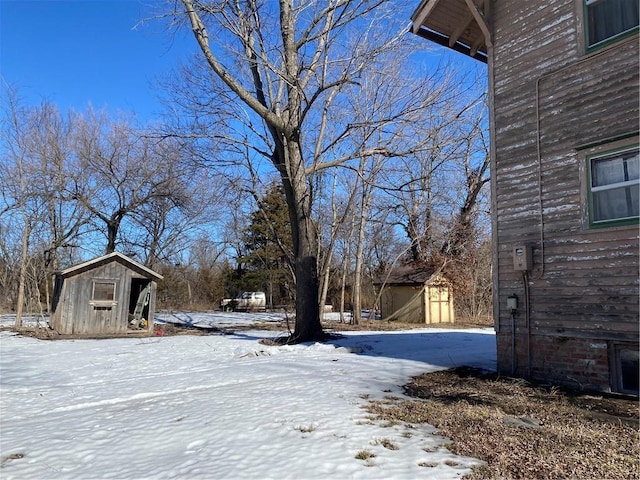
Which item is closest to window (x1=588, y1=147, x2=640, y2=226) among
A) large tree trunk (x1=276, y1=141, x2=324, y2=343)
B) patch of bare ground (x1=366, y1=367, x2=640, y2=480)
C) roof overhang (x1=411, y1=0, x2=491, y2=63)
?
patch of bare ground (x1=366, y1=367, x2=640, y2=480)

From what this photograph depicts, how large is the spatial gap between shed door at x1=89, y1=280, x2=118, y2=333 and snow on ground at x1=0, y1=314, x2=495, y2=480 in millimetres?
6237

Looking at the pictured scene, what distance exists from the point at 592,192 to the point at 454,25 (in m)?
4.83

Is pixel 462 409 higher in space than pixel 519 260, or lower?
lower

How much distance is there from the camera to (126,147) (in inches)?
1065

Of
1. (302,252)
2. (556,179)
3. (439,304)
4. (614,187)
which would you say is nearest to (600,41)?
(556,179)

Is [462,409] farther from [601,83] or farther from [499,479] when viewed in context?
[601,83]

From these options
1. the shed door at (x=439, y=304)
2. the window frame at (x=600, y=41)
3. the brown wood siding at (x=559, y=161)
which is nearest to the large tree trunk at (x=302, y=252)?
the brown wood siding at (x=559, y=161)

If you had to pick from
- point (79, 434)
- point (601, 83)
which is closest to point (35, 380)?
point (79, 434)

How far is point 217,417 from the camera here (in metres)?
5.55

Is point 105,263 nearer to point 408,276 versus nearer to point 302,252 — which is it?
point 302,252

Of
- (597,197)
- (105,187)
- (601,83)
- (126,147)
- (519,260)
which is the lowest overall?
(519,260)

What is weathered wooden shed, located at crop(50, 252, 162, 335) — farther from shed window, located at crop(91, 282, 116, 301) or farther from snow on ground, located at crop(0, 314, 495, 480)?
snow on ground, located at crop(0, 314, 495, 480)

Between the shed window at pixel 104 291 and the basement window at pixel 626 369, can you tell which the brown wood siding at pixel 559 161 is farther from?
the shed window at pixel 104 291

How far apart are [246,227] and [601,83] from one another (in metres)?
33.2
